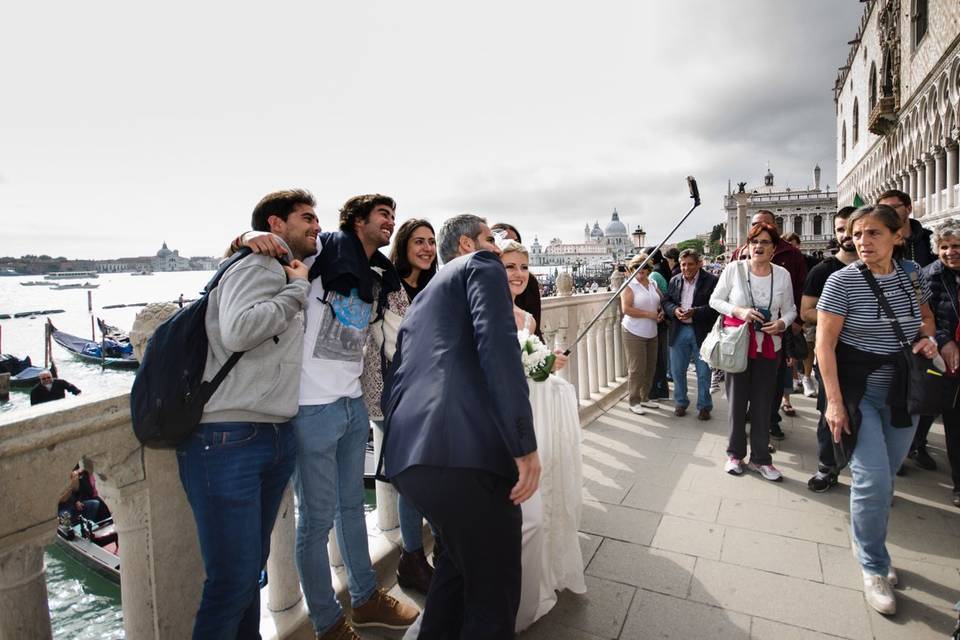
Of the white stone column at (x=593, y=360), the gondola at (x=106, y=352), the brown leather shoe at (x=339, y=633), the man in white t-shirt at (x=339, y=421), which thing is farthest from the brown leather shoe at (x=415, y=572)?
the gondola at (x=106, y=352)

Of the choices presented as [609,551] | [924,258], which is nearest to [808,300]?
[924,258]

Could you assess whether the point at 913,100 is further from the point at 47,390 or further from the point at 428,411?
the point at 47,390

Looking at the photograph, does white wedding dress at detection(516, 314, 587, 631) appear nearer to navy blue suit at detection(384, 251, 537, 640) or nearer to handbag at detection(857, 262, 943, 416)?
navy blue suit at detection(384, 251, 537, 640)

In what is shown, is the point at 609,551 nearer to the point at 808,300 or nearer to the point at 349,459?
the point at 349,459

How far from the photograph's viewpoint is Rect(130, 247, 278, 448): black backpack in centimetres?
162

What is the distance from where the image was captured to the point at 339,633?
2189 mm

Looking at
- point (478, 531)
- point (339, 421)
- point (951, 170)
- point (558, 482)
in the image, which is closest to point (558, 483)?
point (558, 482)

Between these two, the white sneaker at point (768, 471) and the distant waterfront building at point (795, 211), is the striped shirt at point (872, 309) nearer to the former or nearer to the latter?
the white sneaker at point (768, 471)

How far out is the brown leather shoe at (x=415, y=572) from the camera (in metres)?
2.76

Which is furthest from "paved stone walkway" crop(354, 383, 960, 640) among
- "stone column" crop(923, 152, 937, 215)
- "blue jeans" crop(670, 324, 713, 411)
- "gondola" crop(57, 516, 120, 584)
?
"stone column" crop(923, 152, 937, 215)

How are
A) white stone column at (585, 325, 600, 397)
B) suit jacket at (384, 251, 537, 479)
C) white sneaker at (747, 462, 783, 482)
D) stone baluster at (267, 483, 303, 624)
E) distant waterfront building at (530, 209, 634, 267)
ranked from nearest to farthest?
1. suit jacket at (384, 251, 537, 479)
2. stone baluster at (267, 483, 303, 624)
3. white sneaker at (747, 462, 783, 482)
4. white stone column at (585, 325, 600, 397)
5. distant waterfront building at (530, 209, 634, 267)

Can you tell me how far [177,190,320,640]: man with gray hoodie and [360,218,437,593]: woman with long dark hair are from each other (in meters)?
0.67

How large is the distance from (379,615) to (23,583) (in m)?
1.39

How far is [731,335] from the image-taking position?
4.02 meters
